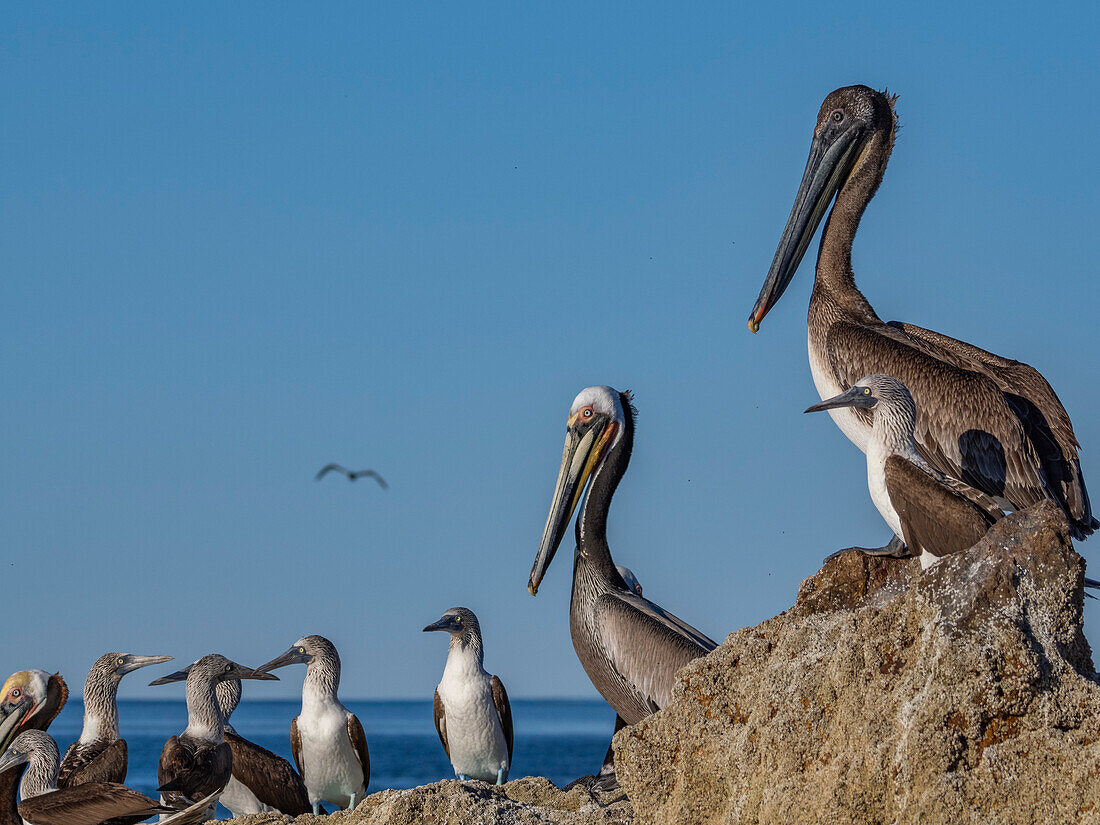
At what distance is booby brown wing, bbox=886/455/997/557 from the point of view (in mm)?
5266

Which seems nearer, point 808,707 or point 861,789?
point 861,789

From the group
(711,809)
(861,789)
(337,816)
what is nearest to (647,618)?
(337,816)

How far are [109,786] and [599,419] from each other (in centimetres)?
383

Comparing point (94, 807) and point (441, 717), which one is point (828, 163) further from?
point (94, 807)

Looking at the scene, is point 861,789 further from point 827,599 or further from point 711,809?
point 827,599

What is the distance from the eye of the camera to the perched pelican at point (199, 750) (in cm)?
938

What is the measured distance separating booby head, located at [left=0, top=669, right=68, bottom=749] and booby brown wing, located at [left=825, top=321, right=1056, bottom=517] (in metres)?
6.62

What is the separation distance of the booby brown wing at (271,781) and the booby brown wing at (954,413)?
219 inches

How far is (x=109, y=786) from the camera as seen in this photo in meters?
7.59

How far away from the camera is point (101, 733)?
10305mm

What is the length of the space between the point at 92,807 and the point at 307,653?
4136 millimetres

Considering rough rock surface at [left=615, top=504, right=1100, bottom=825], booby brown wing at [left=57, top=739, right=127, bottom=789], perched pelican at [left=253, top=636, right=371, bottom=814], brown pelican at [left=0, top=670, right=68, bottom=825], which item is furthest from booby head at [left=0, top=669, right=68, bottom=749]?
rough rock surface at [left=615, top=504, right=1100, bottom=825]

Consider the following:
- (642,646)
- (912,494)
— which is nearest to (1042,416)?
(912,494)

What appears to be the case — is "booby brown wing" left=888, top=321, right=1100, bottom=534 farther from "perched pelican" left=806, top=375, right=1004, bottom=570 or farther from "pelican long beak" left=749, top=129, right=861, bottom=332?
"perched pelican" left=806, top=375, right=1004, bottom=570
